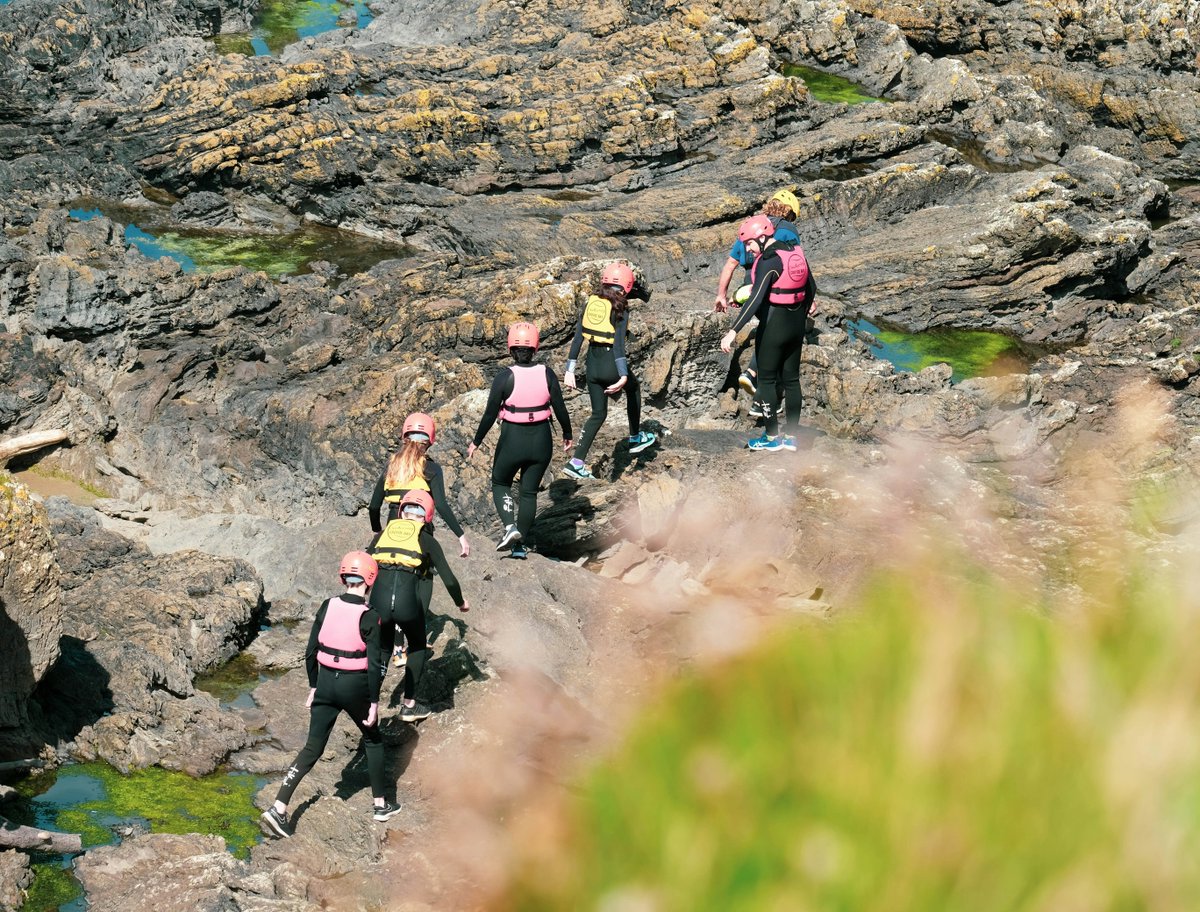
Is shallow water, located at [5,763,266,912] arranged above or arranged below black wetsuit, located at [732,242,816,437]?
below

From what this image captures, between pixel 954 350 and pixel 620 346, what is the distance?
13.8 meters

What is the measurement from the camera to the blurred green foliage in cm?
206

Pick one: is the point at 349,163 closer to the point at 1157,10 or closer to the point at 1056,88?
the point at 1056,88

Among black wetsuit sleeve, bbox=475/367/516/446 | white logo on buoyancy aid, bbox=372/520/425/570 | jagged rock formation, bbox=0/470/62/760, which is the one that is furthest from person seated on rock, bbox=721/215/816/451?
jagged rock formation, bbox=0/470/62/760

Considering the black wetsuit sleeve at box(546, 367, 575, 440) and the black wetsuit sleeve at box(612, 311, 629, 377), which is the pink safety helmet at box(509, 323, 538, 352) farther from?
the black wetsuit sleeve at box(612, 311, 629, 377)

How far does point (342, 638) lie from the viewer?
29.6ft

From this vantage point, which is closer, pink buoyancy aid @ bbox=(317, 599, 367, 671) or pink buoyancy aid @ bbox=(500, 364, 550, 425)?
pink buoyancy aid @ bbox=(317, 599, 367, 671)

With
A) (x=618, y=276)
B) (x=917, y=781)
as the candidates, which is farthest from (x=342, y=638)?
(x=917, y=781)

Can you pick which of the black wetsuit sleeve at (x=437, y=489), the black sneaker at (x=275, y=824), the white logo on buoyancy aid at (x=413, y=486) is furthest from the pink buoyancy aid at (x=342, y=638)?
the black wetsuit sleeve at (x=437, y=489)

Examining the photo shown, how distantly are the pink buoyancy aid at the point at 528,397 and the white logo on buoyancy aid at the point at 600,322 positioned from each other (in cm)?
128

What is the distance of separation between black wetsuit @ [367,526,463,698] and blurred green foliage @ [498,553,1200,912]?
7.58 m

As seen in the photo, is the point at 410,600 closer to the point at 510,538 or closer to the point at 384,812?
the point at 384,812

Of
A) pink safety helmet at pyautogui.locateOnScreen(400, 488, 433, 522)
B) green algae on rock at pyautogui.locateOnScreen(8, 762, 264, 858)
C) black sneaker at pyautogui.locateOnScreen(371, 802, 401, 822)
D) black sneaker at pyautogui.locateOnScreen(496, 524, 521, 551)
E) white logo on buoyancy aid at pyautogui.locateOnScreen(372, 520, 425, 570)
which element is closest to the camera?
green algae on rock at pyautogui.locateOnScreen(8, 762, 264, 858)

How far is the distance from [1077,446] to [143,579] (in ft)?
35.6
